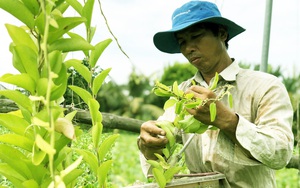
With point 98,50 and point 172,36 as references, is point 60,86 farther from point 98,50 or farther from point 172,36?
point 172,36

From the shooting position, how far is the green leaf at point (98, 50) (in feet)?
1.61

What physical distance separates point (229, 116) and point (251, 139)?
0.08 meters

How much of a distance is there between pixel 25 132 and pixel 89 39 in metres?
0.13

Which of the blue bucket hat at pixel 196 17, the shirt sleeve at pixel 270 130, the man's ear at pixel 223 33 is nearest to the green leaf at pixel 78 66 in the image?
the shirt sleeve at pixel 270 130

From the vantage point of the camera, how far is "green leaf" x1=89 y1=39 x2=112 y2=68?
0.49 m

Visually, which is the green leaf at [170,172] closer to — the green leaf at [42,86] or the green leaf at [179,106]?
the green leaf at [179,106]

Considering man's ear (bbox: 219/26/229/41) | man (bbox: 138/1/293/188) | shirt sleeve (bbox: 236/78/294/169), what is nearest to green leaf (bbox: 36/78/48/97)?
man (bbox: 138/1/293/188)

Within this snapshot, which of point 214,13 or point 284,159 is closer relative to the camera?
point 284,159

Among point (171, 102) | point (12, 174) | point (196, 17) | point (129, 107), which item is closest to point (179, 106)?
point (171, 102)

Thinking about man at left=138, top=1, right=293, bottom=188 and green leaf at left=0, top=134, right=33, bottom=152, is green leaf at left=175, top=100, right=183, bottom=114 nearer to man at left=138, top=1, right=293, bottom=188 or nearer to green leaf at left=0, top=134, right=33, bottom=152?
man at left=138, top=1, right=293, bottom=188

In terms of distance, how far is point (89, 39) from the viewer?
47 cm

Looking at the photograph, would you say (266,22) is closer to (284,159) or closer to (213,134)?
(213,134)

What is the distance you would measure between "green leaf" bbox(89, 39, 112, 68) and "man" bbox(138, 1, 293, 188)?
0.29 metres

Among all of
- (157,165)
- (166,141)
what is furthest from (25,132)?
(166,141)
